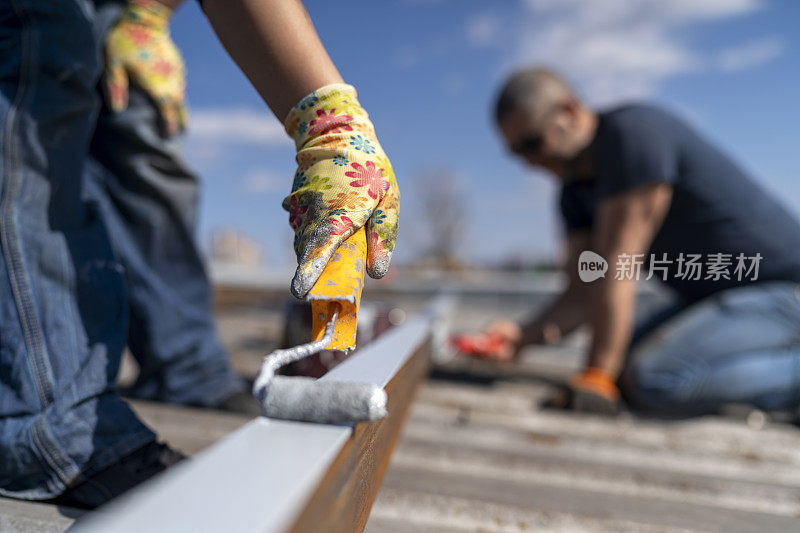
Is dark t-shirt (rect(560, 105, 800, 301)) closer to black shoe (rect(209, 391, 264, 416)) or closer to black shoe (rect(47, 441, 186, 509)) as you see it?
black shoe (rect(209, 391, 264, 416))

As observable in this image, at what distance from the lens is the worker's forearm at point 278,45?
0.67 meters

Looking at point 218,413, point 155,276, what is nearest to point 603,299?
point 218,413

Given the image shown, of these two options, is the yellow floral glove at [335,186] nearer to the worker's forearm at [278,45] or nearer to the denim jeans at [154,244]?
the worker's forearm at [278,45]

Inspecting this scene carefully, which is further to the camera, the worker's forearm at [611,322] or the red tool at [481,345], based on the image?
the red tool at [481,345]

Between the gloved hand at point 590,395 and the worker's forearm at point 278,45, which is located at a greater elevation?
the worker's forearm at point 278,45

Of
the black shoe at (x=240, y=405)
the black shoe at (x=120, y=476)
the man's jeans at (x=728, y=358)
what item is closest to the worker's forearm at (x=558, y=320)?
the man's jeans at (x=728, y=358)

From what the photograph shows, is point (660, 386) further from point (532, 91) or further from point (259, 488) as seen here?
point (259, 488)

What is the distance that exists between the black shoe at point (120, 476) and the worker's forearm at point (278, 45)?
601mm

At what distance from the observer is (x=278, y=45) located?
2.22ft

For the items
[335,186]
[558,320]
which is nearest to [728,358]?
[558,320]

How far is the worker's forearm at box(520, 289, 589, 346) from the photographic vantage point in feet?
8.36

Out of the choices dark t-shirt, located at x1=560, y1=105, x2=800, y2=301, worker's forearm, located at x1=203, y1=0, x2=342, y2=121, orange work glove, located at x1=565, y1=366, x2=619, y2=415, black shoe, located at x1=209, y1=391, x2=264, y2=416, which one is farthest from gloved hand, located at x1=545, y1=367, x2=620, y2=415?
worker's forearm, located at x1=203, y1=0, x2=342, y2=121

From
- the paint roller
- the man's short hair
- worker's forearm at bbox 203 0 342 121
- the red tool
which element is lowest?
the red tool

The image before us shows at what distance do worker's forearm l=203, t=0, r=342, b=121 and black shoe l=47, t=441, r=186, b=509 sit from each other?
0.60 m
